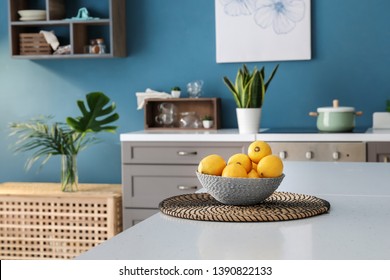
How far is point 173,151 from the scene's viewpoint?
182 inches

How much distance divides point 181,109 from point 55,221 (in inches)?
45.9

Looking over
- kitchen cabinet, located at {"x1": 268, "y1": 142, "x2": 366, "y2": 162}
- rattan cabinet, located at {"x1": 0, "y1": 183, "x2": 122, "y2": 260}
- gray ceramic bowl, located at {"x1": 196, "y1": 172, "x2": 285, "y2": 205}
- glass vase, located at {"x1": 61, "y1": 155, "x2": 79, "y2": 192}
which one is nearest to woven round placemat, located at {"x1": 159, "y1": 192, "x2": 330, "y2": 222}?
gray ceramic bowl, located at {"x1": 196, "y1": 172, "x2": 285, "y2": 205}

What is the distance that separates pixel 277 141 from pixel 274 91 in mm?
674

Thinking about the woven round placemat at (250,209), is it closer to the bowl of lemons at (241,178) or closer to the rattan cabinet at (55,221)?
the bowl of lemons at (241,178)

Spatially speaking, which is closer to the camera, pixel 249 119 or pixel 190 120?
pixel 249 119

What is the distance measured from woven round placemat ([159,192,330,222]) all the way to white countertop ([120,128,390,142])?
89.5 inches

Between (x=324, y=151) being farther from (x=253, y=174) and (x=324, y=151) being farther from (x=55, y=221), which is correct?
(x=253, y=174)

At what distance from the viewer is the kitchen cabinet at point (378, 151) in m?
4.30

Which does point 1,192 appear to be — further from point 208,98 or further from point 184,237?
point 184,237

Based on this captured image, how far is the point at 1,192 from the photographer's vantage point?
4.94 m

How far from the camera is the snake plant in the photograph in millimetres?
4574

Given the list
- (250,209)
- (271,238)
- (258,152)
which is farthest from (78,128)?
(271,238)
